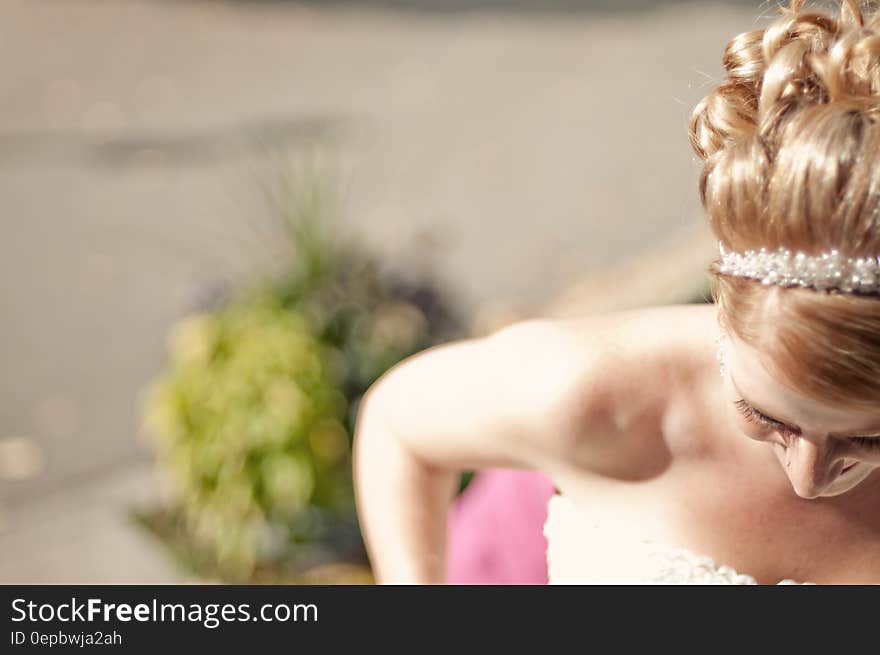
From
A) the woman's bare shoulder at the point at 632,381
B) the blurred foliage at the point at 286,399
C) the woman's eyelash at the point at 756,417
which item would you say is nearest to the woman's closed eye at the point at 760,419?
the woman's eyelash at the point at 756,417

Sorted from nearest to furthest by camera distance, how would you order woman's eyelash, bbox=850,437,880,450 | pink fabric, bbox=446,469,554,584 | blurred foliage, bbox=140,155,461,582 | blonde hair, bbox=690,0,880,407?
1. blonde hair, bbox=690,0,880,407
2. woman's eyelash, bbox=850,437,880,450
3. pink fabric, bbox=446,469,554,584
4. blurred foliage, bbox=140,155,461,582

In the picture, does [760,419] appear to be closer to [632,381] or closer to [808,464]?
[808,464]

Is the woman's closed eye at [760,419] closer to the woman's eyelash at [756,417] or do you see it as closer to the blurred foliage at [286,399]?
the woman's eyelash at [756,417]

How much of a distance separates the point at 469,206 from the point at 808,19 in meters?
5.41

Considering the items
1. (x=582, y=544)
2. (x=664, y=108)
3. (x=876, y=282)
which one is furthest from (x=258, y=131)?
(x=876, y=282)

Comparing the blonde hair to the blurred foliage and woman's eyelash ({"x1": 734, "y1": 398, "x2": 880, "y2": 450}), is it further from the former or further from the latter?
the blurred foliage

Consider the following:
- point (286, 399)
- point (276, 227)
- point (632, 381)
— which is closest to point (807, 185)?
point (632, 381)

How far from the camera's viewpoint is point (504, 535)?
2719 mm

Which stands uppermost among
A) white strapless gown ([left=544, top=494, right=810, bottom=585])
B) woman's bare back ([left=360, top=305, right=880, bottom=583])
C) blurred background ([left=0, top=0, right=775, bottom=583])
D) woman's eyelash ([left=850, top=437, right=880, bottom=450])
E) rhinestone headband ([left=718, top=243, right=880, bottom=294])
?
rhinestone headband ([left=718, top=243, right=880, bottom=294])

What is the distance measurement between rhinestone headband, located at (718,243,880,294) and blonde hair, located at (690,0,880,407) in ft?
0.04

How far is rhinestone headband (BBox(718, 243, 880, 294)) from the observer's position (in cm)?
134

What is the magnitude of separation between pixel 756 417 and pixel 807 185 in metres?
0.37

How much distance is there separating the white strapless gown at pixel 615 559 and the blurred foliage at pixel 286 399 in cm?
168

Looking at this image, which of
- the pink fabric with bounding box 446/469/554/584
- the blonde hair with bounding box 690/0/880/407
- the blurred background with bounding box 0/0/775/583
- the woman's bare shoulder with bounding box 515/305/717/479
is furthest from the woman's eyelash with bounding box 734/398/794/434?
the pink fabric with bounding box 446/469/554/584
